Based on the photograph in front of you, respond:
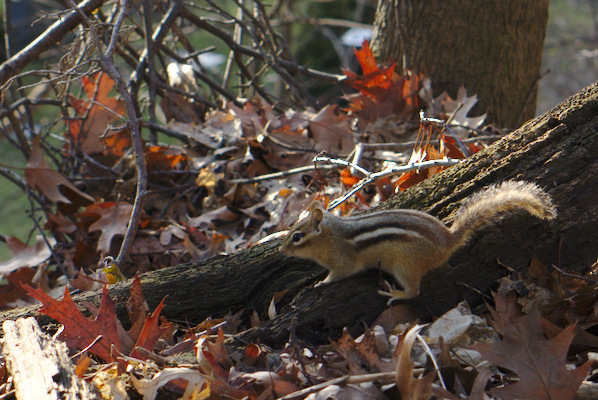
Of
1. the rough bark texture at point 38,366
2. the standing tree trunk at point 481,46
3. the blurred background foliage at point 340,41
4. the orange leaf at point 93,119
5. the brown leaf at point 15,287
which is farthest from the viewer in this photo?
the blurred background foliage at point 340,41

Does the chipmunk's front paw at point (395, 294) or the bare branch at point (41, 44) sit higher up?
the bare branch at point (41, 44)

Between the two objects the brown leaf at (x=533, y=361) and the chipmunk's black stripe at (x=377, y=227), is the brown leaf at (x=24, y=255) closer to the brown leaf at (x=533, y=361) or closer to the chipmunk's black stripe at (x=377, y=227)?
the chipmunk's black stripe at (x=377, y=227)

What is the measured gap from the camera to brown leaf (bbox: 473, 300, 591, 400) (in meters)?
1.96

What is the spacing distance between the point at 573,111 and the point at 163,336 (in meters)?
2.18

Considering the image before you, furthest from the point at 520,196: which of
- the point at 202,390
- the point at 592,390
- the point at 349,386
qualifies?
the point at 202,390

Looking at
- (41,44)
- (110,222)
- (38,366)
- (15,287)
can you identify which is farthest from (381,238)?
(15,287)

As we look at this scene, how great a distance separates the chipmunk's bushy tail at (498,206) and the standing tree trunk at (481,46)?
8.92ft

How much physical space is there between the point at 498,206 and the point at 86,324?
190cm

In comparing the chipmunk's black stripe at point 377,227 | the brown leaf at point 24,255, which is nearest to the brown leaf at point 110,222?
the brown leaf at point 24,255

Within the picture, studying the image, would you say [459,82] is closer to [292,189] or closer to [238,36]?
[292,189]

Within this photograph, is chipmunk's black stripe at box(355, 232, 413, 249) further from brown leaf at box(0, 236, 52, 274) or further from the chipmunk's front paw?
brown leaf at box(0, 236, 52, 274)

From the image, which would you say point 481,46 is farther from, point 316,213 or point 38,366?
point 38,366

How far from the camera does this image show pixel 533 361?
1992mm

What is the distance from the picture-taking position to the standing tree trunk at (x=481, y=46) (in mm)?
4965
